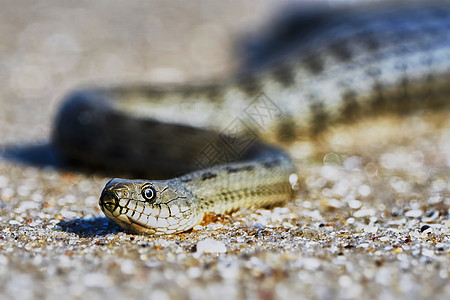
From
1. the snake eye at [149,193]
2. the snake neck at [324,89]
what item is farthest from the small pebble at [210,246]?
the snake neck at [324,89]

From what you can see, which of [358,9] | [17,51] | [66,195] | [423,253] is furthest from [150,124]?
[358,9]

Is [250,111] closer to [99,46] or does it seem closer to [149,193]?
[149,193]

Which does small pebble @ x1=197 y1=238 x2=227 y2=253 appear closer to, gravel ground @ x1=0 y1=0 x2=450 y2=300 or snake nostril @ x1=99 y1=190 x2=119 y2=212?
gravel ground @ x1=0 y1=0 x2=450 y2=300

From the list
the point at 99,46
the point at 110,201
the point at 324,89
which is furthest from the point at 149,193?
the point at 99,46

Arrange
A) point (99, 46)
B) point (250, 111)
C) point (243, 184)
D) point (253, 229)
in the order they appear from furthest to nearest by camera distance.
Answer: point (99, 46) < point (250, 111) < point (243, 184) < point (253, 229)

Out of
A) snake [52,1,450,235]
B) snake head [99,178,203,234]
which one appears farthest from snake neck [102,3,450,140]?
snake head [99,178,203,234]

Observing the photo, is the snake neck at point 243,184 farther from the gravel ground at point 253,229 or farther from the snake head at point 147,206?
the snake head at point 147,206
